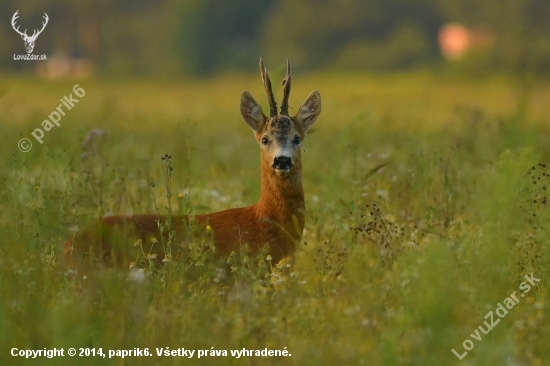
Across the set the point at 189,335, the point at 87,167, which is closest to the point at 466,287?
the point at 189,335

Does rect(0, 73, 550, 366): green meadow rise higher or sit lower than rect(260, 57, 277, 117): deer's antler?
lower

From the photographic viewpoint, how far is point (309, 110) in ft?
22.8

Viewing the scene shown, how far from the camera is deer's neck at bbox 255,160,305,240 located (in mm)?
6457

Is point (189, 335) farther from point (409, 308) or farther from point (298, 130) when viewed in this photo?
point (298, 130)

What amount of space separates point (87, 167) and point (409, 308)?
11.3 feet

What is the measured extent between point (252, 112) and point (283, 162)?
664mm

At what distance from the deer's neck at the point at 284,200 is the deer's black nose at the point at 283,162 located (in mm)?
173

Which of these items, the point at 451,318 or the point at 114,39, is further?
the point at 114,39

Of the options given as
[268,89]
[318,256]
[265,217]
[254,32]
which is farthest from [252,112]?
[254,32]

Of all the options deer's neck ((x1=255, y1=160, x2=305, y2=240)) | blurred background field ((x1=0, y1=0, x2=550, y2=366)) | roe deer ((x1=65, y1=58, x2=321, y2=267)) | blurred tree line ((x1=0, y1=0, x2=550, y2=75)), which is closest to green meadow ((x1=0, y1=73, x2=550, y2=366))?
blurred background field ((x1=0, y1=0, x2=550, y2=366))

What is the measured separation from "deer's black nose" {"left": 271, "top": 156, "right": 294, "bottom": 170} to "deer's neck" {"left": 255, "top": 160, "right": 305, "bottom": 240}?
0.17 meters

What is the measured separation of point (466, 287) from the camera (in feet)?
16.9

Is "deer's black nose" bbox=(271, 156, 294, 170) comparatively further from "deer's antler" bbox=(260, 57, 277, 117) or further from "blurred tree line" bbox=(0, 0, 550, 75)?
"blurred tree line" bbox=(0, 0, 550, 75)

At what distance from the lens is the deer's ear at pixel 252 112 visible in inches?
269
